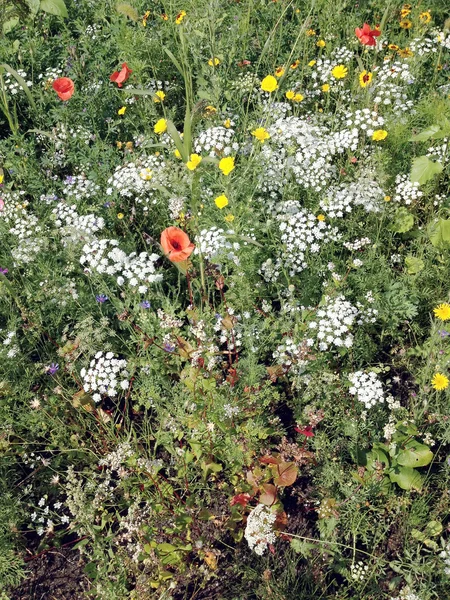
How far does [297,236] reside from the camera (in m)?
3.12

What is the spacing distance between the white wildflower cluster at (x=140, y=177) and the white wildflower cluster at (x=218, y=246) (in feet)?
2.26

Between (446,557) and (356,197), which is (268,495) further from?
(356,197)

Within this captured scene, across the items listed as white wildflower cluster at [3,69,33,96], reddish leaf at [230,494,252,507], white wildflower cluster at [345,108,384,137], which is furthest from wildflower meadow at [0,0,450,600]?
white wildflower cluster at [3,69,33,96]

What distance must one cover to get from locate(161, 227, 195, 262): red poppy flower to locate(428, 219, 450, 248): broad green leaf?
1645 mm

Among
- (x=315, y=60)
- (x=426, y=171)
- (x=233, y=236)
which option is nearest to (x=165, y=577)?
(x=233, y=236)

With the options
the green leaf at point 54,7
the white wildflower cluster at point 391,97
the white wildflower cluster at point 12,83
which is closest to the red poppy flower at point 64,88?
the green leaf at point 54,7

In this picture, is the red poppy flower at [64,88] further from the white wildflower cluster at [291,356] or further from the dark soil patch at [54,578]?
the dark soil patch at [54,578]

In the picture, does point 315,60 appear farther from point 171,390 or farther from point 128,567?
point 128,567

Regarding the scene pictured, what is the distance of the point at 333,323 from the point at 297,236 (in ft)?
2.36

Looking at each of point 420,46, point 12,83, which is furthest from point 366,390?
point 12,83

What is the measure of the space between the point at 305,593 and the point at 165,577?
630 mm

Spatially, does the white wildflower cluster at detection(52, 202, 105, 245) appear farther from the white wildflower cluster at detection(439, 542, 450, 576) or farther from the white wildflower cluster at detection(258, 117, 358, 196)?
the white wildflower cluster at detection(439, 542, 450, 576)

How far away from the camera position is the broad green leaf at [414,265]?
3.14 meters

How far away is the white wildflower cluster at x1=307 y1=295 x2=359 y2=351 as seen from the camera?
8.52ft
